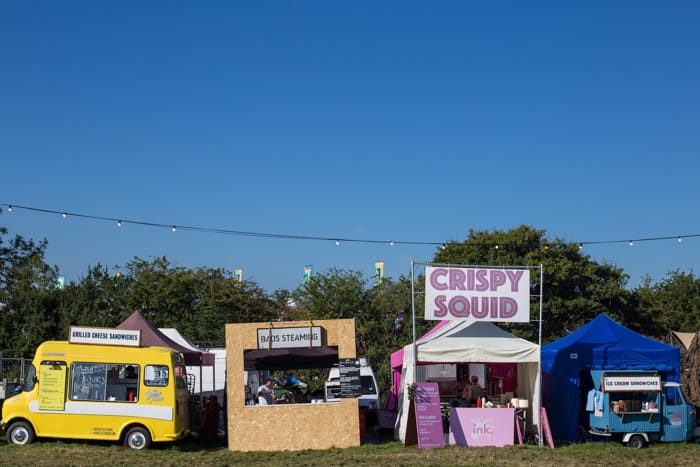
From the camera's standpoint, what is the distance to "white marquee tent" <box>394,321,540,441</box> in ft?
49.5

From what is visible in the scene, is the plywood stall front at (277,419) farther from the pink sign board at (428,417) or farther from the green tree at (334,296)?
the green tree at (334,296)

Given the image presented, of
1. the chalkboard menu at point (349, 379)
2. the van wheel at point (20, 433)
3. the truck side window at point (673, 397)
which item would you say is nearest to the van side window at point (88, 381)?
the van wheel at point (20, 433)

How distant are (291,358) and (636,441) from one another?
8073mm

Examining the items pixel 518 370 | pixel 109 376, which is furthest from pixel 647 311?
pixel 109 376

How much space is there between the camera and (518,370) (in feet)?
56.7

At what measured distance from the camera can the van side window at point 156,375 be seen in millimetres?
14344

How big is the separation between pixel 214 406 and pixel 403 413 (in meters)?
4.41

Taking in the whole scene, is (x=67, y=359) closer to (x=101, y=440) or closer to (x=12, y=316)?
(x=101, y=440)

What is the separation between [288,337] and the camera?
15.0 m

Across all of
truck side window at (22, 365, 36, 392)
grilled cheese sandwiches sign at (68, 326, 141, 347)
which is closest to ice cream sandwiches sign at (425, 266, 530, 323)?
grilled cheese sandwiches sign at (68, 326, 141, 347)

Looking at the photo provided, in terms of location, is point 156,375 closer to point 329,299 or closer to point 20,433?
point 20,433

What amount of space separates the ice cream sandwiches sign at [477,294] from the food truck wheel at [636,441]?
132 inches

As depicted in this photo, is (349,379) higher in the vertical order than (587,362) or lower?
lower

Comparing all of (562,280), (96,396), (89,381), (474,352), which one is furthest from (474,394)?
(562,280)
